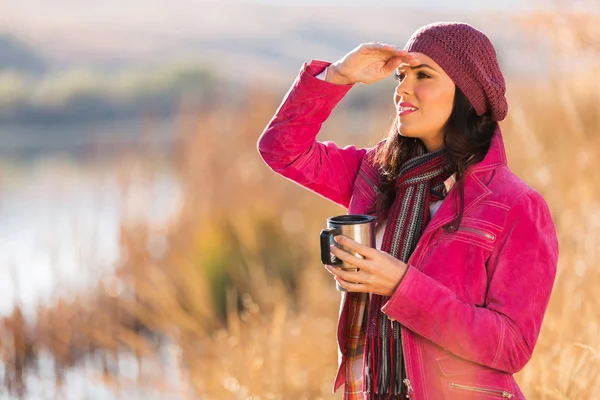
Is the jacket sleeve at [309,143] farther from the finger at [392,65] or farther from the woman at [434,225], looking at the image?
the finger at [392,65]

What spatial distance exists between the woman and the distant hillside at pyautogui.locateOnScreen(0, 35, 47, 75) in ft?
41.7

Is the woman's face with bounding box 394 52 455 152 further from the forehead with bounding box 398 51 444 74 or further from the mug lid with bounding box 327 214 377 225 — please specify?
the mug lid with bounding box 327 214 377 225

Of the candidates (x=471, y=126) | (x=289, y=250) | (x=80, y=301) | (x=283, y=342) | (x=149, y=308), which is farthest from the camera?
(x=289, y=250)

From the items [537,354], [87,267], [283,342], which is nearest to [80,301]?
[87,267]

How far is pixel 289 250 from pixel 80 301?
4.55ft

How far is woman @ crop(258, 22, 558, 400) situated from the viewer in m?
1.65

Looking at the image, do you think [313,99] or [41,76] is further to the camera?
[41,76]

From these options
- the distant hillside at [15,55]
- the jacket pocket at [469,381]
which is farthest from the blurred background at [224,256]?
the distant hillside at [15,55]

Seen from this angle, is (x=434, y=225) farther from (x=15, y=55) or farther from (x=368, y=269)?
(x=15, y=55)

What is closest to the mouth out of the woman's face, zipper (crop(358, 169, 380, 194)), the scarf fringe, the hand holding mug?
the woman's face

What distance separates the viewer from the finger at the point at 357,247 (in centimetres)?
160

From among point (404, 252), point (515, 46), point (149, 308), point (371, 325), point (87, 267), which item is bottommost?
point (149, 308)

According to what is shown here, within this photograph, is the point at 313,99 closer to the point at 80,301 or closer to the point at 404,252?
the point at 404,252

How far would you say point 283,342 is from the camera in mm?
3477
